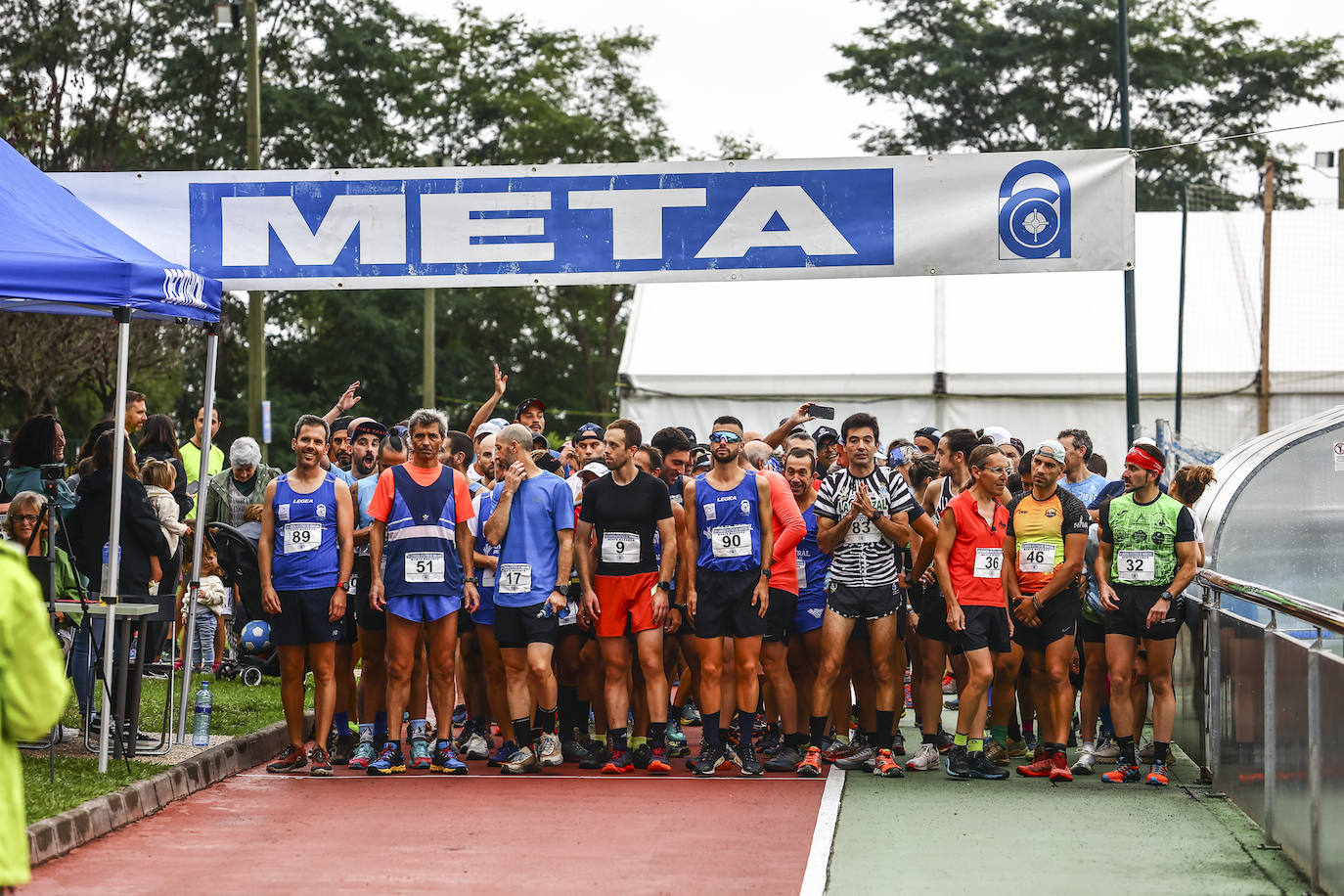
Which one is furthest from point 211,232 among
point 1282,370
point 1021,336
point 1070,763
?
point 1282,370

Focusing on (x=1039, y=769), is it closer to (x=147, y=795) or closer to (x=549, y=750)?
(x=549, y=750)

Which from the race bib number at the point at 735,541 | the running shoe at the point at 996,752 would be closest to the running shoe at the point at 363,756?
the race bib number at the point at 735,541

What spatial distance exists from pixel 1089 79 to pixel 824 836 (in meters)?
38.0

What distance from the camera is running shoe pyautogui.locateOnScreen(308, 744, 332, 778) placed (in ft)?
33.0

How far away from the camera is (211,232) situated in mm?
11336

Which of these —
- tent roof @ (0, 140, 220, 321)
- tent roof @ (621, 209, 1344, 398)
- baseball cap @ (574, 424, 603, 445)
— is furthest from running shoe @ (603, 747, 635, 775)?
tent roof @ (621, 209, 1344, 398)

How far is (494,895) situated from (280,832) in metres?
1.82

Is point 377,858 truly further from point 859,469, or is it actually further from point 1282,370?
point 1282,370

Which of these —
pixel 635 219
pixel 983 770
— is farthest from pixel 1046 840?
pixel 635 219

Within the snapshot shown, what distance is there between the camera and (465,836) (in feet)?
27.0

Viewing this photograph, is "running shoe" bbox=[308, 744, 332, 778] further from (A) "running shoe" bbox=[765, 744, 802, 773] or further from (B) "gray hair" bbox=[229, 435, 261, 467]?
(B) "gray hair" bbox=[229, 435, 261, 467]

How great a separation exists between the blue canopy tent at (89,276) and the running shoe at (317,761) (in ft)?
2.61

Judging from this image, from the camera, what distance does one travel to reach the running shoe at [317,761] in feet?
33.0

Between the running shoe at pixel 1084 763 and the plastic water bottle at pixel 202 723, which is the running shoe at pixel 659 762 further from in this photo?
the plastic water bottle at pixel 202 723
